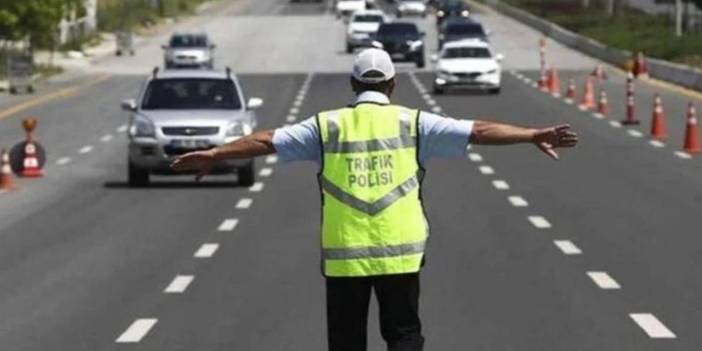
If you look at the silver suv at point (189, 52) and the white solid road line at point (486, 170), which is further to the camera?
the silver suv at point (189, 52)

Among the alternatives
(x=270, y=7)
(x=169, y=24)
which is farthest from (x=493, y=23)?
(x=270, y=7)

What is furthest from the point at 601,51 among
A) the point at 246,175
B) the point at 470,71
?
the point at 246,175

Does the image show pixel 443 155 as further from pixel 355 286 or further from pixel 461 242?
pixel 461 242

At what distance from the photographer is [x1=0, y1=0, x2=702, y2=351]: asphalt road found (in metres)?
14.9

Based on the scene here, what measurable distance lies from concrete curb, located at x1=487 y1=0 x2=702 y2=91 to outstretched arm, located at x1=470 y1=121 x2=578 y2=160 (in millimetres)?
47873

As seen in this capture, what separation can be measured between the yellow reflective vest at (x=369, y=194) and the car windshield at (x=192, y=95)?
21.5 m

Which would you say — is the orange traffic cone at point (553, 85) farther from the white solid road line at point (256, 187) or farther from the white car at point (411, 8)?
the white car at point (411, 8)

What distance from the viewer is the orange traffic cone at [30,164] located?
3109 cm

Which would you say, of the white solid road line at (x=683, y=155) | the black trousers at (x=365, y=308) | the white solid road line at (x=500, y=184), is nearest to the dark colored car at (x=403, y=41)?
the white solid road line at (x=683, y=155)

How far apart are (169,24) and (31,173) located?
279 feet

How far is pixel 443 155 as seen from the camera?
28.0 feet

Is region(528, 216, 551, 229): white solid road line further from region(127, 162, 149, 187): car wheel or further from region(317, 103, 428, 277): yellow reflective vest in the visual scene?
region(317, 103, 428, 277): yellow reflective vest

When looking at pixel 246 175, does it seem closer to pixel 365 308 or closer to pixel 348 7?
pixel 365 308

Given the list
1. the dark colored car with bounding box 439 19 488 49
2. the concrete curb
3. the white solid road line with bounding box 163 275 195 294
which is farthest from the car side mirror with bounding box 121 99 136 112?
the dark colored car with bounding box 439 19 488 49
